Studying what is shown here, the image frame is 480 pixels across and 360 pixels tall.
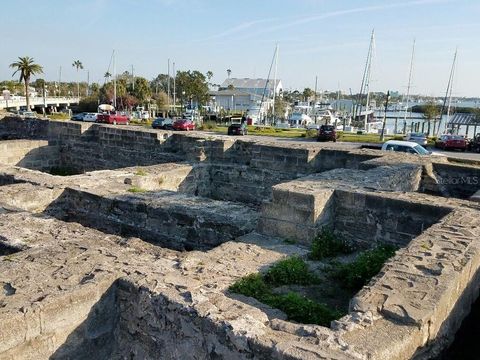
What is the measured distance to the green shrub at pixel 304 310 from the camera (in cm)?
400

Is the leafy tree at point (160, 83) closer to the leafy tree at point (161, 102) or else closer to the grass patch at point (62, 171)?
the leafy tree at point (161, 102)

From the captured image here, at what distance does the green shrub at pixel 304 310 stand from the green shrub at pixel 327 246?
1.38 m

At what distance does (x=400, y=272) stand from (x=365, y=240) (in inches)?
88.4

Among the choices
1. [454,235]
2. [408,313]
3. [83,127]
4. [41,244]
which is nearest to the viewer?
[408,313]

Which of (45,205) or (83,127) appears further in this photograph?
(83,127)

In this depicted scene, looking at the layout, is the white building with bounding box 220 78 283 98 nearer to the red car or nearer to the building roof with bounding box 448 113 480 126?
the building roof with bounding box 448 113 480 126

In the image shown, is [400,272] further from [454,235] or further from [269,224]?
[269,224]

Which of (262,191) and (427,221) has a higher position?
(427,221)

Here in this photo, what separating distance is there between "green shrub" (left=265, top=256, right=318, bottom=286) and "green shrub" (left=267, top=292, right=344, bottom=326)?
47cm

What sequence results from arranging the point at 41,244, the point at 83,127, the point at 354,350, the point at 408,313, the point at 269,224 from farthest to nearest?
the point at 83,127, the point at 269,224, the point at 41,244, the point at 408,313, the point at 354,350

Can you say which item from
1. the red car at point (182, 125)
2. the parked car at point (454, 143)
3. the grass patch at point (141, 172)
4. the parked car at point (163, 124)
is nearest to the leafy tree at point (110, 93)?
the parked car at point (163, 124)

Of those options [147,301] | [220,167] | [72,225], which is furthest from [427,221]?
[220,167]

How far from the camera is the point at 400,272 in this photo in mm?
3938

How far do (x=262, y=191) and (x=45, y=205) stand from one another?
531 cm
